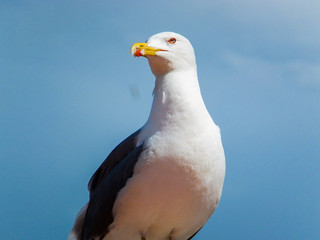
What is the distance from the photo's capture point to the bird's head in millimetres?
2012

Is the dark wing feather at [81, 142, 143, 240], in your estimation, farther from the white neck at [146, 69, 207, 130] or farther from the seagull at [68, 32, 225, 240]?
the white neck at [146, 69, 207, 130]

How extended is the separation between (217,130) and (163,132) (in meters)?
0.31

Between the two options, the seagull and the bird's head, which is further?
the bird's head

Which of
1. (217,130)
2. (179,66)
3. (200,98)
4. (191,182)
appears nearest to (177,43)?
(179,66)

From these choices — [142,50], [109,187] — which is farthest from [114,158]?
[142,50]

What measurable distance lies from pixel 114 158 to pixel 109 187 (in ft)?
0.64

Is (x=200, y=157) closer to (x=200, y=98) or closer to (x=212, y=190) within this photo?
(x=212, y=190)

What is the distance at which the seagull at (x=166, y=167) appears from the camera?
1.86 m

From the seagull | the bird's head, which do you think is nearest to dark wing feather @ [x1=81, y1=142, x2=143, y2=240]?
the seagull

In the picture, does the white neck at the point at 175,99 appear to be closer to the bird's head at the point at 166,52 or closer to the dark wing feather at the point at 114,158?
the bird's head at the point at 166,52

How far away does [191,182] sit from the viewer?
73.4 inches

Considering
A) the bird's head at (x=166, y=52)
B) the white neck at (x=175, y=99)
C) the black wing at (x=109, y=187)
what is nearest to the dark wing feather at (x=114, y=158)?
the black wing at (x=109, y=187)

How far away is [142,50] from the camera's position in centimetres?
200

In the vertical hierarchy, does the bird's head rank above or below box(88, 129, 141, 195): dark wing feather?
above
